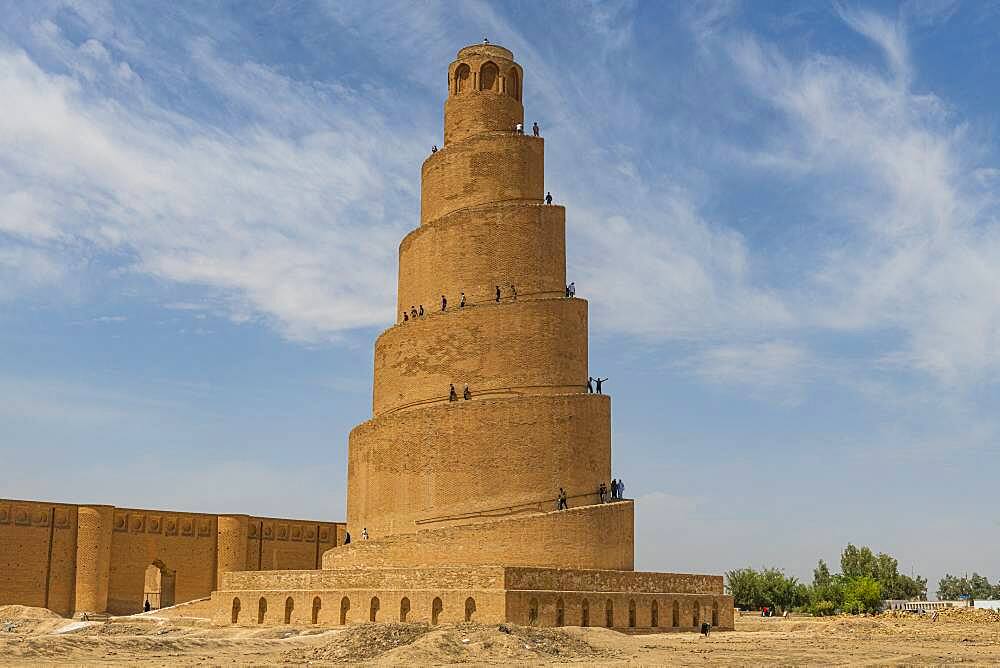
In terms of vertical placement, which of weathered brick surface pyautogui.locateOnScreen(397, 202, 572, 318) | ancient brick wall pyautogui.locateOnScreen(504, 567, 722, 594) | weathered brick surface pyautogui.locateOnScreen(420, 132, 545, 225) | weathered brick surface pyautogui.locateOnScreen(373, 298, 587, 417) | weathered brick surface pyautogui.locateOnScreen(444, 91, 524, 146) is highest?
weathered brick surface pyautogui.locateOnScreen(444, 91, 524, 146)

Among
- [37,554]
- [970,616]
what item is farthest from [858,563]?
[37,554]

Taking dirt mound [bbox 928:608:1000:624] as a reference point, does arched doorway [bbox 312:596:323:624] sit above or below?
above

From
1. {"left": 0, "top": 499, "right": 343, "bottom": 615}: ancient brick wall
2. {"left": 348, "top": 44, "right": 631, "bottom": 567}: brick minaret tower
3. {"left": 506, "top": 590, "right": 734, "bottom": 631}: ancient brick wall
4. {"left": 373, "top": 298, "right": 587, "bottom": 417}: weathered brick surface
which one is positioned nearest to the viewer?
{"left": 506, "top": 590, "right": 734, "bottom": 631}: ancient brick wall

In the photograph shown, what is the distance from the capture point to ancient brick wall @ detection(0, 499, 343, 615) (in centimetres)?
3412

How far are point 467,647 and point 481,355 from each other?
10.8 metres

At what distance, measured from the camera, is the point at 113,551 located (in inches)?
1416

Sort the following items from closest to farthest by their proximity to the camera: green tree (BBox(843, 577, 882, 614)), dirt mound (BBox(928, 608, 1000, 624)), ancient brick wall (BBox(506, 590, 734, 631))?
ancient brick wall (BBox(506, 590, 734, 631)) < dirt mound (BBox(928, 608, 1000, 624)) < green tree (BBox(843, 577, 882, 614))

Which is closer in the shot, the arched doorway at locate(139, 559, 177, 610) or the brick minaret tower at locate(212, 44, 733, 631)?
the brick minaret tower at locate(212, 44, 733, 631)

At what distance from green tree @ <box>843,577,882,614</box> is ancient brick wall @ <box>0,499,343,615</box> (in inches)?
963

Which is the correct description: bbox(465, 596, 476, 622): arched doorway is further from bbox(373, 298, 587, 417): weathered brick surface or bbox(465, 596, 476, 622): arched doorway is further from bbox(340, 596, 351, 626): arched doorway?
bbox(373, 298, 587, 417): weathered brick surface

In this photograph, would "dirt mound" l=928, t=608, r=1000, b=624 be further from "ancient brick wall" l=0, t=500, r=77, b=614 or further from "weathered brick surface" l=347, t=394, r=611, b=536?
"ancient brick wall" l=0, t=500, r=77, b=614

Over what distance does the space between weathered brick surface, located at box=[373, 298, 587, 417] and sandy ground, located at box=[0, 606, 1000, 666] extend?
22.5 feet

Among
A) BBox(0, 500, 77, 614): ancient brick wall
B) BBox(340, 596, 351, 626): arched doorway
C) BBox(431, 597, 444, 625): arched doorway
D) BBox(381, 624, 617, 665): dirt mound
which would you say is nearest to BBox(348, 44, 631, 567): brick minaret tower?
BBox(340, 596, 351, 626): arched doorway

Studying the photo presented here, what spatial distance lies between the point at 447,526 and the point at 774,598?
3004cm
